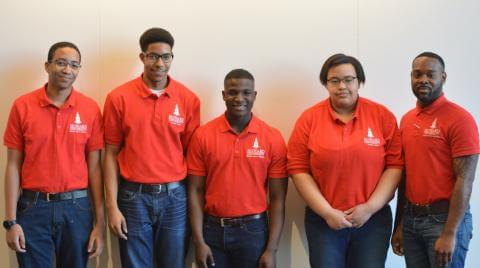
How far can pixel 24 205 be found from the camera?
7.73 ft

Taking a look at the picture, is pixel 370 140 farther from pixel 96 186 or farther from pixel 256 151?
pixel 96 186

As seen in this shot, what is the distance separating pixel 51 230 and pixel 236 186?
3.44 ft

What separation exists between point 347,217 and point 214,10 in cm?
155

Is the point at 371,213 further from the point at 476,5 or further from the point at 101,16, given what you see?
the point at 101,16

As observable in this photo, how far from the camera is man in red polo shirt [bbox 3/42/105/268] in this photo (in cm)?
233

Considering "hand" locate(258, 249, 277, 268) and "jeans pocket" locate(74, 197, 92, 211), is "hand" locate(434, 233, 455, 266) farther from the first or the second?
"jeans pocket" locate(74, 197, 92, 211)

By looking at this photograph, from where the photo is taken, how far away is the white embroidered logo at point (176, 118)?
8.01ft

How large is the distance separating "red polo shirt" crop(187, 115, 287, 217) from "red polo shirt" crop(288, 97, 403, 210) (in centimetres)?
13

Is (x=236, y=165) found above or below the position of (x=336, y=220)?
above

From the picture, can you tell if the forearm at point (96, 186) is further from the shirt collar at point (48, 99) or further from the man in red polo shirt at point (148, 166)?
the shirt collar at point (48, 99)

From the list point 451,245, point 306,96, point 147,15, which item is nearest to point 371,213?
point 451,245

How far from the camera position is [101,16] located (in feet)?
8.98

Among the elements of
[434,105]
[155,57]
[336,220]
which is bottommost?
[336,220]

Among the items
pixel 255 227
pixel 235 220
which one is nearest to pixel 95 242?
pixel 235 220
